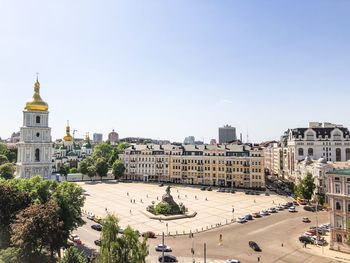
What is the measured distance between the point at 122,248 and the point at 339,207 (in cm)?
3672

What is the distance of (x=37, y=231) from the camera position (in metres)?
38.7

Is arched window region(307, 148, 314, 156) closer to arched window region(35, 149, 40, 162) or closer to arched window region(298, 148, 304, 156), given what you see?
arched window region(298, 148, 304, 156)

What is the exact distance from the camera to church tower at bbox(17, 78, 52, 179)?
7375cm

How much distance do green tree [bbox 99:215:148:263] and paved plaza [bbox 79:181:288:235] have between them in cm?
3035

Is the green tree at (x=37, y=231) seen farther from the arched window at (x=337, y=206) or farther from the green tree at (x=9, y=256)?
the arched window at (x=337, y=206)

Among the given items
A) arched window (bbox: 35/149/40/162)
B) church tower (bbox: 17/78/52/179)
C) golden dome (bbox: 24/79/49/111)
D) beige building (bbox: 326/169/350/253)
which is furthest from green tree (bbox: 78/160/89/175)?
beige building (bbox: 326/169/350/253)

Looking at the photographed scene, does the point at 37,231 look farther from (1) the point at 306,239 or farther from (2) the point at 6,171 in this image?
(2) the point at 6,171

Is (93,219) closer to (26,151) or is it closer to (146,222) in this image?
(146,222)

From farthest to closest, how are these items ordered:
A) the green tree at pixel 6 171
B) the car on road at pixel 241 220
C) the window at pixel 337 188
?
the green tree at pixel 6 171 < the car on road at pixel 241 220 < the window at pixel 337 188

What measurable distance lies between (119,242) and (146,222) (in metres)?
37.5

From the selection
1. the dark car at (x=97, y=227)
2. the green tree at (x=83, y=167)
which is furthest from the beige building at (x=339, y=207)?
the green tree at (x=83, y=167)

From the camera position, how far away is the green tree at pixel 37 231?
124ft

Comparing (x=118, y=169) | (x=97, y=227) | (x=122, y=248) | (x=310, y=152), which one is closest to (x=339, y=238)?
(x=122, y=248)

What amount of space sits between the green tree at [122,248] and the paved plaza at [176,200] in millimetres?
30354
